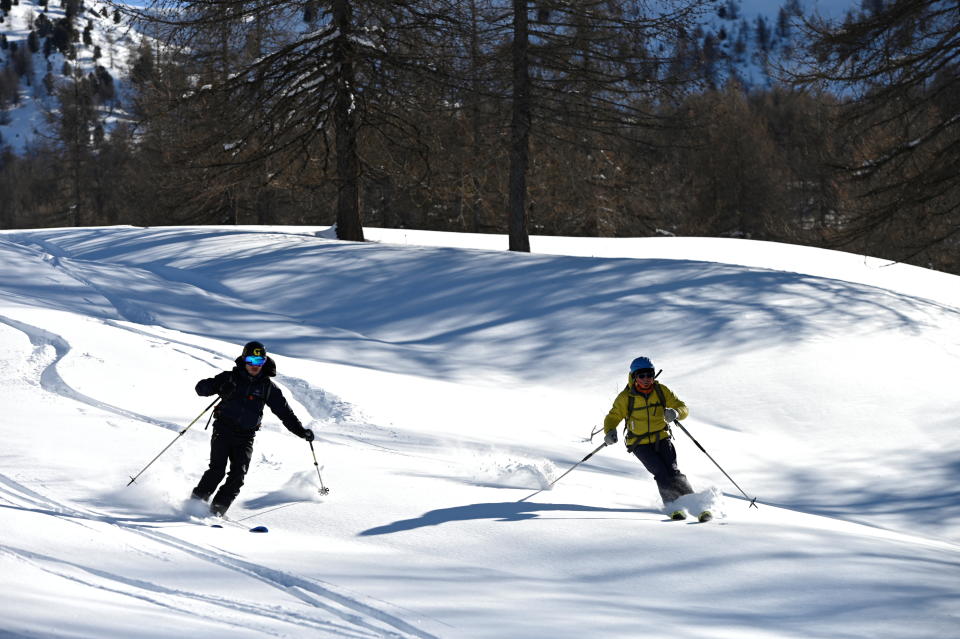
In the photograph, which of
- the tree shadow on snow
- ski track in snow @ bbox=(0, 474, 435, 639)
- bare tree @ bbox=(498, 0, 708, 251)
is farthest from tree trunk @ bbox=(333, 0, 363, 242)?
ski track in snow @ bbox=(0, 474, 435, 639)

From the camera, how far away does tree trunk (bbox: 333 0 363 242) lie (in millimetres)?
17828

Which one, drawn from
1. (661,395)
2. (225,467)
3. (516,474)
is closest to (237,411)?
(225,467)

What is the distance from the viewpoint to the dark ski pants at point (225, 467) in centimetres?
657

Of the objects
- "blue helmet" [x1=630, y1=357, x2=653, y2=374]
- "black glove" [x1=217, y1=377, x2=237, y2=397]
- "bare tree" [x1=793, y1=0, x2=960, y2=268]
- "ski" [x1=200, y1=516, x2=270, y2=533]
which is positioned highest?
"bare tree" [x1=793, y1=0, x2=960, y2=268]

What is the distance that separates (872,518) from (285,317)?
30.4 ft

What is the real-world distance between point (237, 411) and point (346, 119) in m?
12.5

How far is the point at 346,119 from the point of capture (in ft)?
59.8

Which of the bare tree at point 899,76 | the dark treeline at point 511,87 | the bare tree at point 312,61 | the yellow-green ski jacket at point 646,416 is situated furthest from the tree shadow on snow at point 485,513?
the bare tree at point 312,61

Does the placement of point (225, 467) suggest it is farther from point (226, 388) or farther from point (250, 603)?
point (250, 603)

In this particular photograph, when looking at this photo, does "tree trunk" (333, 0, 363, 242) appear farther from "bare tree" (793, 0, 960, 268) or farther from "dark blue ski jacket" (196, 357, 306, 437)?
"dark blue ski jacket" (196, 357, 306, 437)

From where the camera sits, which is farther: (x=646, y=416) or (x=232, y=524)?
(x=646, y=416)

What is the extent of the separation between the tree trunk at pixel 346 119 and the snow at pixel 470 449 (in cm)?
154

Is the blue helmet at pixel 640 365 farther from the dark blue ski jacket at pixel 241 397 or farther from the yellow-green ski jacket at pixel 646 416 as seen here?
the dark blue ski jacket at pixel 241 397

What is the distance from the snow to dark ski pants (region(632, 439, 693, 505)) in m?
0.26
